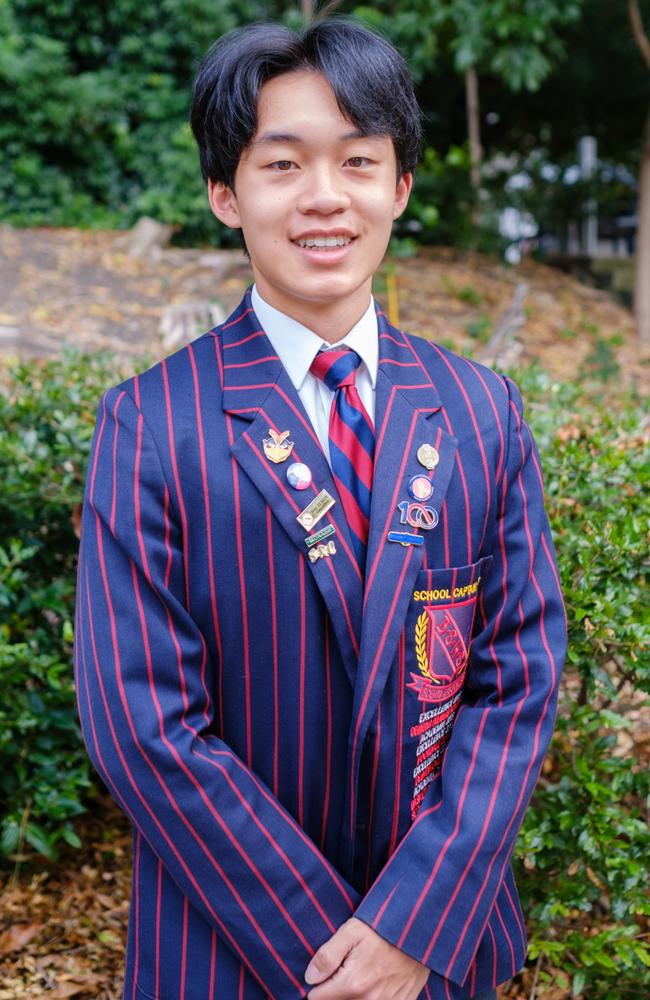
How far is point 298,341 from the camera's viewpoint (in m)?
1.59

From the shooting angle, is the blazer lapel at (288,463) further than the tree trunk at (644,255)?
No

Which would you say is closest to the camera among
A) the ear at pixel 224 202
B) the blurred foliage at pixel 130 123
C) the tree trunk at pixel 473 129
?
the ear at pixel 224 202

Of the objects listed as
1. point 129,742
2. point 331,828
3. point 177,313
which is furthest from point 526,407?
point 177,313

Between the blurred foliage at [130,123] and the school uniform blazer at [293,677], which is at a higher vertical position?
the blurred foliage at [130,123]

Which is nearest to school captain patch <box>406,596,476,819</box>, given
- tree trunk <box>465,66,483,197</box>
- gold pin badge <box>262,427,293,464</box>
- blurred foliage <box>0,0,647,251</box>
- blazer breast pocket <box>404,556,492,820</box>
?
blazer breast pocket <box>404,556,492,820</box>

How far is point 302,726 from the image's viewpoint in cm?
153

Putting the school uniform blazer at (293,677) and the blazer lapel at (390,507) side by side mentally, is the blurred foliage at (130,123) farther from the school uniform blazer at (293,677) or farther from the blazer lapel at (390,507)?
the school uniform blazer at (293,677)

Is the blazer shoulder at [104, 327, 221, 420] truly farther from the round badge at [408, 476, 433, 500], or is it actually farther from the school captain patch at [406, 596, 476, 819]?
the school captain patch at [406, 596, 476, 819]

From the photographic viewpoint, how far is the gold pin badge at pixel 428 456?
5.15 ft

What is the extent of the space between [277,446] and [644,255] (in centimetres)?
997

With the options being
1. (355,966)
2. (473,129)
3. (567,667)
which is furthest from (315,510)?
(473,129)

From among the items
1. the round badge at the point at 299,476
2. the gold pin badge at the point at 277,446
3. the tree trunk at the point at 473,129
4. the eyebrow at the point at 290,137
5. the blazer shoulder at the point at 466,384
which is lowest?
the round badge at the point at 299,476

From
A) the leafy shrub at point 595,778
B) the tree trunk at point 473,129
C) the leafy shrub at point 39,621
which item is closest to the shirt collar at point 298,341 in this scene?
the leafy shrub at point 595,778

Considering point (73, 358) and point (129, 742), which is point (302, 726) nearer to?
point (129, 742)
